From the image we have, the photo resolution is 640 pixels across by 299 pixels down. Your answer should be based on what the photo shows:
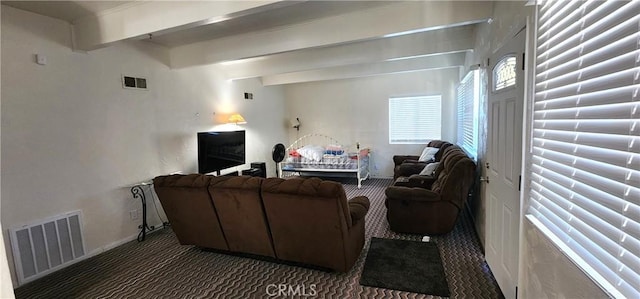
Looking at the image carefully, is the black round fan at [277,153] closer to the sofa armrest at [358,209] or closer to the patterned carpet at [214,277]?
the patterned carpet at [214,277]

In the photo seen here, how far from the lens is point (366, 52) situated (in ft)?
14.4

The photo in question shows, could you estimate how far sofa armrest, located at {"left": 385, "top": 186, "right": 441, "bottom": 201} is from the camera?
332 centimetres

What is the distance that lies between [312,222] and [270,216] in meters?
0.43

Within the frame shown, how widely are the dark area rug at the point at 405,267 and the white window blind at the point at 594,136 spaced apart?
4.32 feet

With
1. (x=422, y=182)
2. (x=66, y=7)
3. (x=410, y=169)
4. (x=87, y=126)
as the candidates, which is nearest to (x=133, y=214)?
(x=87, y=126)

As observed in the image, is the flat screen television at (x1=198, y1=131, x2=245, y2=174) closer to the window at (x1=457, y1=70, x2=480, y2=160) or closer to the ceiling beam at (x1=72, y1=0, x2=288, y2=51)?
the ceiling beam at (x1=72, y1=0, x2=288, y2=51)

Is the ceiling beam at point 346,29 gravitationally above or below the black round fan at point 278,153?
above

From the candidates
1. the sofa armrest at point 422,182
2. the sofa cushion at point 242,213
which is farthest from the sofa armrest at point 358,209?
the sofa armrest at point 422,182

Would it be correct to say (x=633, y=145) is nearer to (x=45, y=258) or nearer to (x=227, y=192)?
(x=227, y=192)

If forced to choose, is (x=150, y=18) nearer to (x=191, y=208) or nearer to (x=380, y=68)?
(x=191, y=208)

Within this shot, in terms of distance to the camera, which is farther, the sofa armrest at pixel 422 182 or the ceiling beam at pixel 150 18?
the sofa armrest at pixel 422 182

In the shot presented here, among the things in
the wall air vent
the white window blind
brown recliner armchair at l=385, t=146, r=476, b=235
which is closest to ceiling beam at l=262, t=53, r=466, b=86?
brown recliner armchair at l=385, t=146, r=476, b=235

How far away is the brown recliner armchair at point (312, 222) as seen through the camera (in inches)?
94.0

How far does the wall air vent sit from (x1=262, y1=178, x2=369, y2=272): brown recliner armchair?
269 cm
